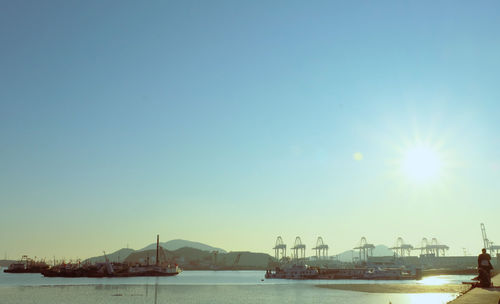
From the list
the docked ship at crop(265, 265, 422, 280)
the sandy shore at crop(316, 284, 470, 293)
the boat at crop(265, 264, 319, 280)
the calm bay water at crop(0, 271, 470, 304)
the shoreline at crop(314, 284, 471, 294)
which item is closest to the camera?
the calm bay water at crop(0, 271, 470, 304)

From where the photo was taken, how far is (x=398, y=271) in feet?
552

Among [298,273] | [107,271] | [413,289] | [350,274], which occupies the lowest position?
[350,274]

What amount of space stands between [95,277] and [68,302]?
114512 mm

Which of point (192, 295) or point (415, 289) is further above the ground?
point (192, 295)

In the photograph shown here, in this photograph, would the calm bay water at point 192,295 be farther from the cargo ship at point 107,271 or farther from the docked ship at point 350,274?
the cargo ship at point 107,271

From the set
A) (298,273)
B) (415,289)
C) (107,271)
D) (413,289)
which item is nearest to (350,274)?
(298,273)

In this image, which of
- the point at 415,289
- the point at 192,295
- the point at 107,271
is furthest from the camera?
the point at 107,271

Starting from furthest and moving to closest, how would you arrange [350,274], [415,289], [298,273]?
[298,273] < [350,274] < [415,289]

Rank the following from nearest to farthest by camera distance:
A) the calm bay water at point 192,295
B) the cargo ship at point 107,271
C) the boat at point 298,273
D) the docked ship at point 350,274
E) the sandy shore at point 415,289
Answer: the calm bay water at point 192,295
the sandy shore at point 415,289
the docked ship at point 350,274
the boat at point 298,273
the cargo ship at point 107,271

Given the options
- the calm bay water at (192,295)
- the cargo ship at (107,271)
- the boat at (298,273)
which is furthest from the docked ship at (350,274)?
the calm bay water at (192,295)

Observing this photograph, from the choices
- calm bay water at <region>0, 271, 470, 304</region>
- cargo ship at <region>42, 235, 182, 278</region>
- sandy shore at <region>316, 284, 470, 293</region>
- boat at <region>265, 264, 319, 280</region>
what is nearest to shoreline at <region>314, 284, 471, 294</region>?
sandy shore at <region>316, 284, 470, 293</region>

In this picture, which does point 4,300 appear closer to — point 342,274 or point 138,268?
point 138,268

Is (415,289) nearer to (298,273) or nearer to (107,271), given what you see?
(298,273)

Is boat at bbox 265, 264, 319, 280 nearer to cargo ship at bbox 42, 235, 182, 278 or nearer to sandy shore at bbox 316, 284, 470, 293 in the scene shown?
cargo ship at bbox 42, 235, 182, 278
